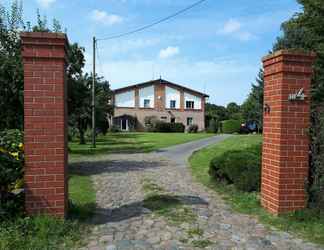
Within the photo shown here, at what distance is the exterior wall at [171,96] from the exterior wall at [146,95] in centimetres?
216

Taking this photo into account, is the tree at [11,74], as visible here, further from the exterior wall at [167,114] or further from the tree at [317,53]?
the exterior wall at [167,114]

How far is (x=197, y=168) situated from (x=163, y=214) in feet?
19.8

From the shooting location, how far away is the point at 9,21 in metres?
9.62

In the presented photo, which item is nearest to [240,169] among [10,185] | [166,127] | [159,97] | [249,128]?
[10,185]

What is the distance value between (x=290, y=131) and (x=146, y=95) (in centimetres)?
4871

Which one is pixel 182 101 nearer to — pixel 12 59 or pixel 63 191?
pixel 12 59

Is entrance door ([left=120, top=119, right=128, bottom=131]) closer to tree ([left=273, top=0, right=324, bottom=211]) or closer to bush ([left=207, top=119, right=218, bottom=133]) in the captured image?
bush ([left=207, top=119, right=218, bottom=133])

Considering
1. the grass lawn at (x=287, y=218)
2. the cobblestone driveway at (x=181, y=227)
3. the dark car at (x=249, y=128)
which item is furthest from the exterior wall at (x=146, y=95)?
the grass lawn at (x=287, y=218)

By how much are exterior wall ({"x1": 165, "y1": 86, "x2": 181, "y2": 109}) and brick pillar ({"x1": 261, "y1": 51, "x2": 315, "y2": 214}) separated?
4890 centimetres

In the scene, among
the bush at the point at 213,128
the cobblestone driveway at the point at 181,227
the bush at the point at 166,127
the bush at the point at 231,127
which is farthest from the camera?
the bush at the point at 166,127

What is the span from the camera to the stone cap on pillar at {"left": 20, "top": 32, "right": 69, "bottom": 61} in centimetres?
453

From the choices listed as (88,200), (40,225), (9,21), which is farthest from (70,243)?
(9,21)

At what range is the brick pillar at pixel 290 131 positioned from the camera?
520 centimetres

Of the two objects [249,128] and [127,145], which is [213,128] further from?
[127,145]
